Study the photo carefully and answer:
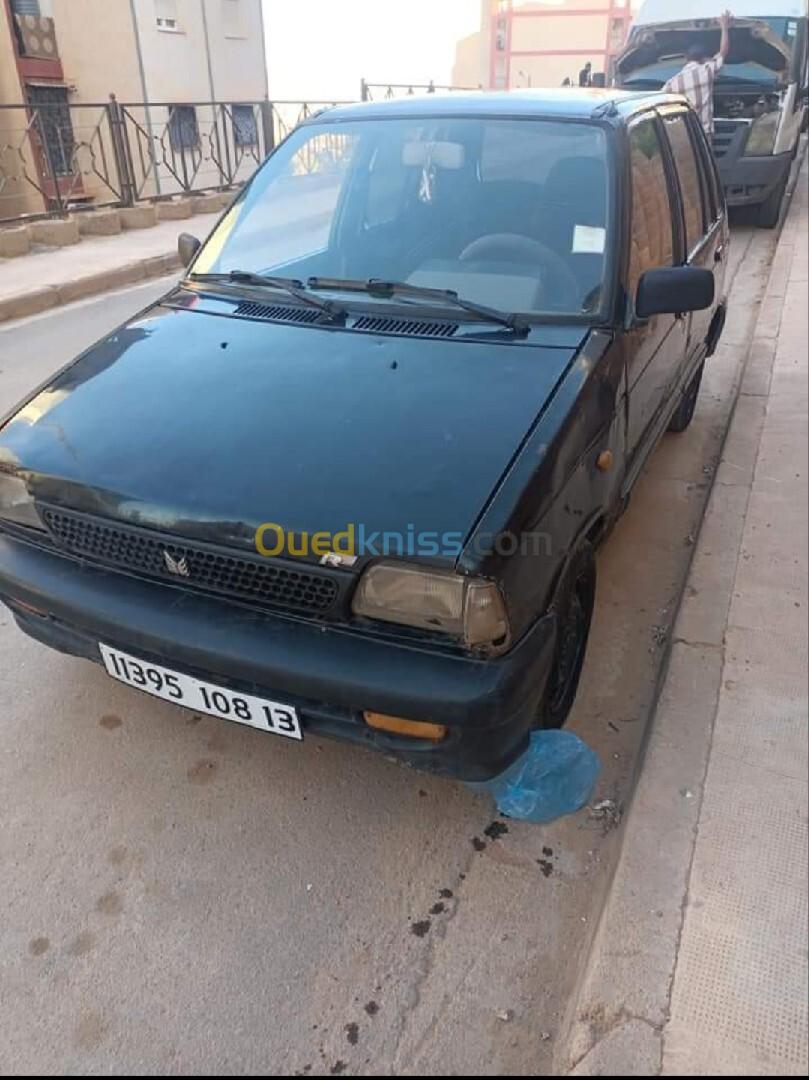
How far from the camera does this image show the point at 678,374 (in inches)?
147

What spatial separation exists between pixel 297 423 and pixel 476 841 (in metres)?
1.23

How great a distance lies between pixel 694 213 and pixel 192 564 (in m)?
3.02

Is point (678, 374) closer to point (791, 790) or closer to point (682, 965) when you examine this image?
point (791, 790)

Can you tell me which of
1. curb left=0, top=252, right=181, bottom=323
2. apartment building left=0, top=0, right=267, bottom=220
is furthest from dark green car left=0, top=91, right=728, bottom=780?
apartment building left=0, top=0, right=267, bottom=220

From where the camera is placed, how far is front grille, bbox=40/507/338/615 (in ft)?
6.34

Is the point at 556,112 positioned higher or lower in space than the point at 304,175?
higher

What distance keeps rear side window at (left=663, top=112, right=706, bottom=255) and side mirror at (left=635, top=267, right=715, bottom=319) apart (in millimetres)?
1068

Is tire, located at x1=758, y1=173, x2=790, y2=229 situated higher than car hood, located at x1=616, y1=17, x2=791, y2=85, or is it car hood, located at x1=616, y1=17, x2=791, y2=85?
car hood, located at x1=616, y1=17, x2=791, y2=85

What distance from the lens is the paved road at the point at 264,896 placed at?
5.82 ft

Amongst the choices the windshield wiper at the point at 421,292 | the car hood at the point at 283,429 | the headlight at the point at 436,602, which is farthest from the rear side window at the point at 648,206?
the headlight at the point at 436,602

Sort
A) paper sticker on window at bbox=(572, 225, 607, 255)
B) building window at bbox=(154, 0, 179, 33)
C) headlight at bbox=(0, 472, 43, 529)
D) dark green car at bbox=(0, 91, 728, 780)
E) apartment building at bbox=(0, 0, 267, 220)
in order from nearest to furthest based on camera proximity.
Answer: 1. dark green car at bbox=(0, 91, 728, 780)
2. headlight at bbox=(0, 472, 43, 529)
3. paper sticker on window at bbox=(572, 225, 607, 255)
4. apartment building at bbox=(0, 0, 267, 220)
5. building window at bbox=(154, 0, 179, 33)

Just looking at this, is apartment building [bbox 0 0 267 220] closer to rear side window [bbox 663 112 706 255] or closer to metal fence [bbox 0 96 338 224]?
metal fence [bbox 0 96 338 224]

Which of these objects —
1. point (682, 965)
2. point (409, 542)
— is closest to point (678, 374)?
point (409, 542)

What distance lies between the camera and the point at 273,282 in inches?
113
